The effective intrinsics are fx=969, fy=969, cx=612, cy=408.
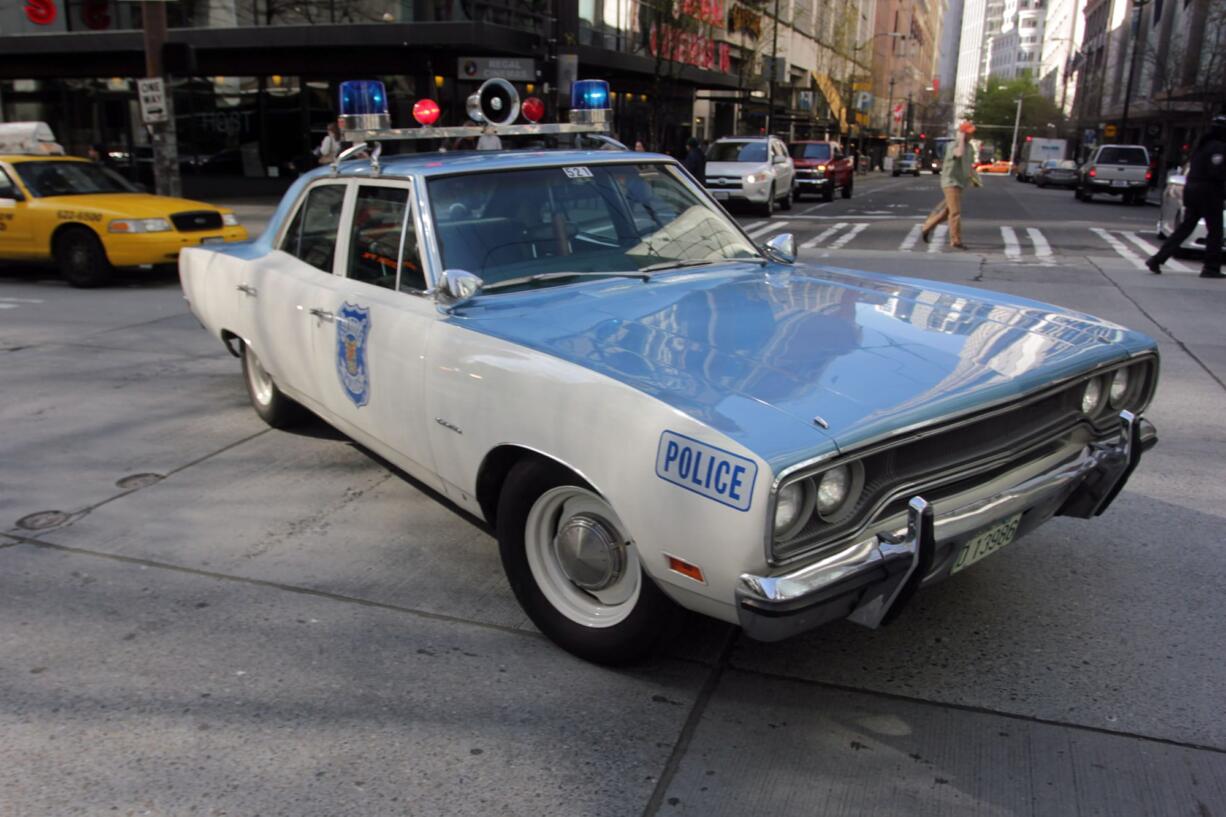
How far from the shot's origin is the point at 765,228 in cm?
1989

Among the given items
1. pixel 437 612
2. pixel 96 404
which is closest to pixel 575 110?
pixel 437 612

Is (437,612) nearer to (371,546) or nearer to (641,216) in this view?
(371,546)

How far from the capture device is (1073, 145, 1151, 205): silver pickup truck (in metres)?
30.5

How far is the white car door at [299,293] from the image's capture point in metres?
4.56

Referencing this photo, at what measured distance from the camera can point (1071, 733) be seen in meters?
2.91

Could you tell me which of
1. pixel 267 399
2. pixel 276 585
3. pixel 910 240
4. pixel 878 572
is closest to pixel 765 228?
pixel 910 240

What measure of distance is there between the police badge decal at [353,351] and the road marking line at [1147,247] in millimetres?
12006

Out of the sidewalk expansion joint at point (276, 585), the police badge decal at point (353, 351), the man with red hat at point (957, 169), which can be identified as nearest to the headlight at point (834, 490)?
the sidewalk expansion joint at point (276, 585)

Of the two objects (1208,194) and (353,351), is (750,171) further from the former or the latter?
(353,351)

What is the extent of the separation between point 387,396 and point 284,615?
0.93 metres

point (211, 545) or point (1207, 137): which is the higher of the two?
point (1207, 137)

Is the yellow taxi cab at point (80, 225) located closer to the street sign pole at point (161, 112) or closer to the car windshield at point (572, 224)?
the street sign pole at point (161, 112)

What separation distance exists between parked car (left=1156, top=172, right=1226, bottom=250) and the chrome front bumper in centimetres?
1229

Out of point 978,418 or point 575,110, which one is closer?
point 978,418
